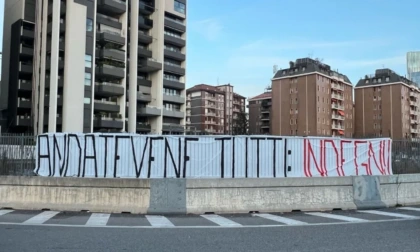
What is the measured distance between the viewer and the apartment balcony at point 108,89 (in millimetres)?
63562

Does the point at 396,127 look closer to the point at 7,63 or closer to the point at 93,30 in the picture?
the point at 93,30

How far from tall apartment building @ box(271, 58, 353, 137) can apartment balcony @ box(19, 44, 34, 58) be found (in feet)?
200

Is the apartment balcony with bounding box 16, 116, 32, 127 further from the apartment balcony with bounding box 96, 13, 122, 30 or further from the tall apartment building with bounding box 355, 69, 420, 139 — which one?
the tall apartment building with bounding box 355, 69, 420, 139

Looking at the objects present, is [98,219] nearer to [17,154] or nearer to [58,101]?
[17,154]

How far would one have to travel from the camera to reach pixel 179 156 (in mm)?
12039

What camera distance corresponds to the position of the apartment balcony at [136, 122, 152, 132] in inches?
2785

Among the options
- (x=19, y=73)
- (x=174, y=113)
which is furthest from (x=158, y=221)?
(x=174, y=113)

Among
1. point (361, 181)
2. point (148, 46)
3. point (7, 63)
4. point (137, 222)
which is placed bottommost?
point (137, 222)

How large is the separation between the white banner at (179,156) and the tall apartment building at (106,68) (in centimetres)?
4744

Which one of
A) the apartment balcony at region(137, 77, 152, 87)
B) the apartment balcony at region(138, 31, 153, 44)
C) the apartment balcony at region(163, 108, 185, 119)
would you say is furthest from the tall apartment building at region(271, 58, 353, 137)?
the apartment balcony at region(138, 31, 153, 44)

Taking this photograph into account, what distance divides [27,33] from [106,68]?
47.0 ft

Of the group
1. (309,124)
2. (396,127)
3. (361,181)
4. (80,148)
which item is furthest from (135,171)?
(396,127)

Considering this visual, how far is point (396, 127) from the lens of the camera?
4400 inches

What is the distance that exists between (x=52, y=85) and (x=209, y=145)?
51805mm
